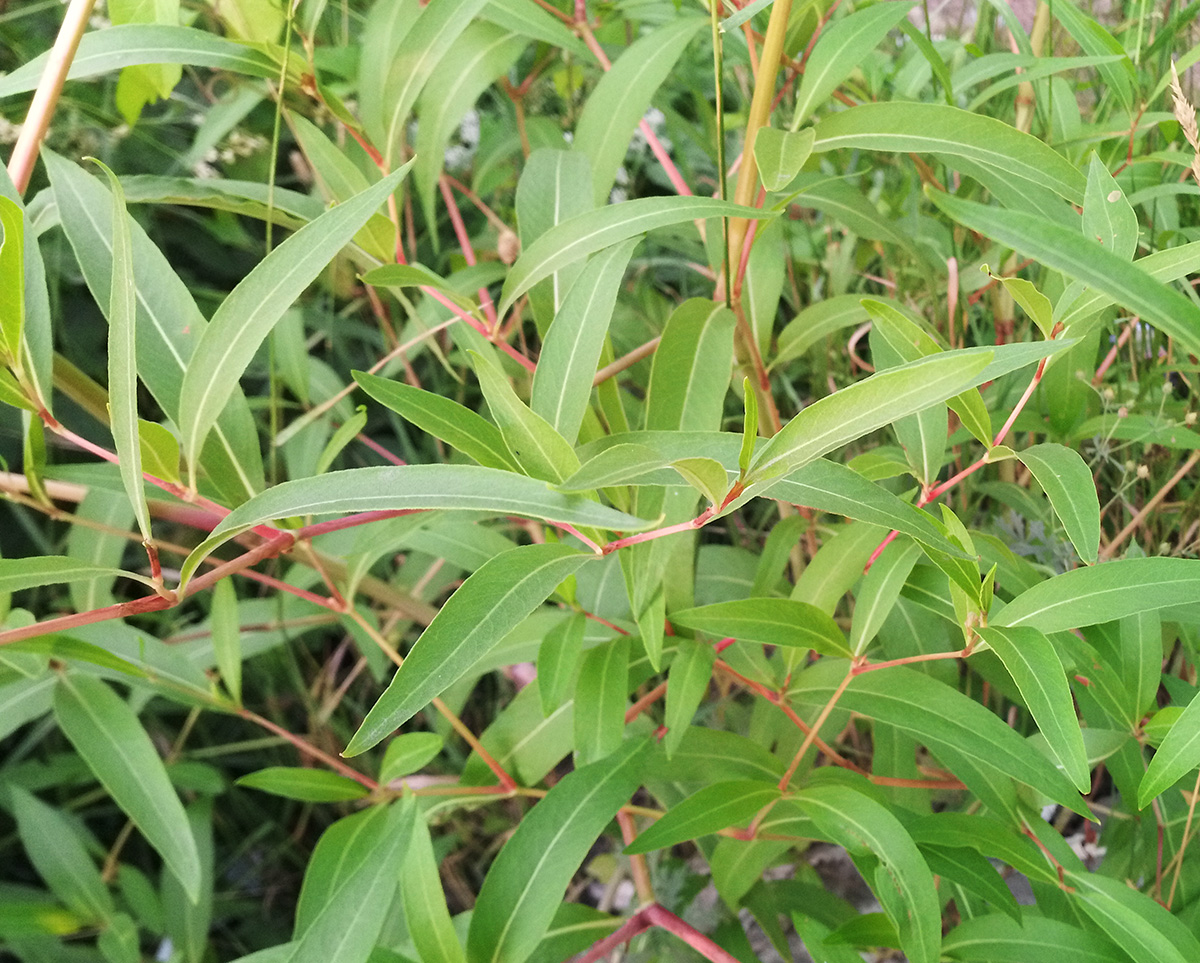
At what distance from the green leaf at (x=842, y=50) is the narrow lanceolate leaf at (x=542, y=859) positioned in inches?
13.8

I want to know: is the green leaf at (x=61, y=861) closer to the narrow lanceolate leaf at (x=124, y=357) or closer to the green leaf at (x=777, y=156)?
the narrow lanceolate leaf at (x=124, y=357)

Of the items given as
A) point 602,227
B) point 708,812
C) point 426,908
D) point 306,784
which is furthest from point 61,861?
point 602,227

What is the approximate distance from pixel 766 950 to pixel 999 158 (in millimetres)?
845

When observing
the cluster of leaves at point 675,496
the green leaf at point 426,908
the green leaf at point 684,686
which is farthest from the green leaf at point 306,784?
the green leaf at point 684,686

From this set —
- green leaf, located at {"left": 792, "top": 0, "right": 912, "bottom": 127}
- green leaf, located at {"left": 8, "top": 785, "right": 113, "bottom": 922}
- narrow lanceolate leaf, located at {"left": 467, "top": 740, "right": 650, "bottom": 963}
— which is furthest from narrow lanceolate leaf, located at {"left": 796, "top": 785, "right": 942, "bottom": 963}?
green leaf, located at {"left": 8, "top": 785, "right": 113, "bottom": 922}

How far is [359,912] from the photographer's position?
0.40 meters

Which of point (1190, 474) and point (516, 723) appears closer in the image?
point (516, 723)

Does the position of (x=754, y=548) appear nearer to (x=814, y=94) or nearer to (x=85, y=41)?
(x=814, y=94)

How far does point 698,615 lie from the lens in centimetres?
45

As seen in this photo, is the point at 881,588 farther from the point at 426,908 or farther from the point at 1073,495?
the point at 426,908

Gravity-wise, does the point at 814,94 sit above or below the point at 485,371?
above

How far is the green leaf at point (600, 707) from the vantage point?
50 centimetres

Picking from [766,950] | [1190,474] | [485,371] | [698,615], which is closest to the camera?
[485,371]

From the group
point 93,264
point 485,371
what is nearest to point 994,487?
point 485,371
